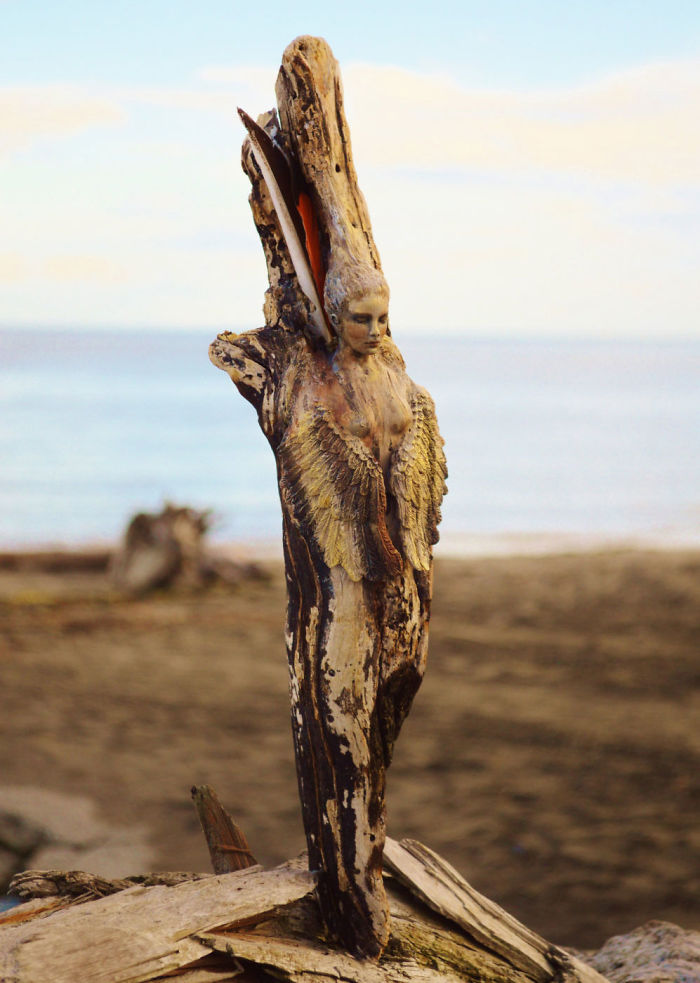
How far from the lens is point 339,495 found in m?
2.53

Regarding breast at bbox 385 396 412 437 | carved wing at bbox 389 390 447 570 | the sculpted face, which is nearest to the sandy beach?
carved wing at bbox 389 390 447 570

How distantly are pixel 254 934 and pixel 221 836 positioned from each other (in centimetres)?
66

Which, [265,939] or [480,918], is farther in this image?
[480,918]

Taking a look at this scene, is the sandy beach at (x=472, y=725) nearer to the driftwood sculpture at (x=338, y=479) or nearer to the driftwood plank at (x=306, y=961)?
the driftwood plank at (x=306, y=961)

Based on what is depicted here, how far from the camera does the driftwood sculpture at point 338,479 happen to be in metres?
2.53

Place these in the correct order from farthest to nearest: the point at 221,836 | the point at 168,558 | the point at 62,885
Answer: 1. the point at 168,558
2. the point at 221,836
3. the point at 62,885

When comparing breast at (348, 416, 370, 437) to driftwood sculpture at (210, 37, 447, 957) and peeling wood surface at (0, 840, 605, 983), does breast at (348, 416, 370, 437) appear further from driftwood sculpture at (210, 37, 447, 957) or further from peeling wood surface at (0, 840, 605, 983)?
peeling wood surface at (0, 840, 605, 983)

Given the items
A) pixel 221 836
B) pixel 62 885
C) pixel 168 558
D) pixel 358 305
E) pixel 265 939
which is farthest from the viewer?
pixel 168 558

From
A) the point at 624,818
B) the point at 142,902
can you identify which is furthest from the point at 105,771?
the point at 142,902

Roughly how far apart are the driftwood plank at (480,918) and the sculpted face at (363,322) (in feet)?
4.87

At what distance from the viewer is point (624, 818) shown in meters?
5.52

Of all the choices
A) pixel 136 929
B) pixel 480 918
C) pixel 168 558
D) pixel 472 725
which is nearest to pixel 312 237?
pixel 136 929

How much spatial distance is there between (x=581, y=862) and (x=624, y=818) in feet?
1.70

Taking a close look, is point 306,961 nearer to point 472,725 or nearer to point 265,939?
point 265,939
